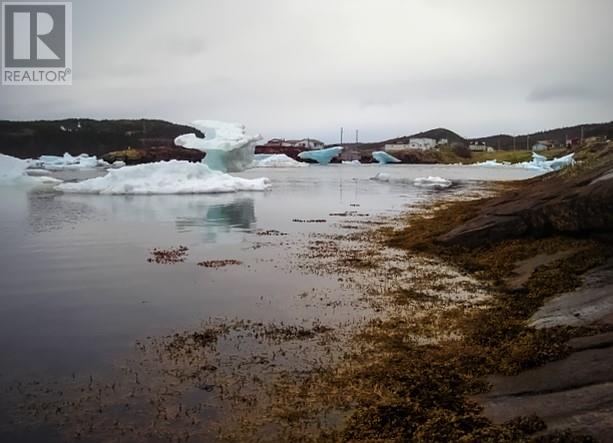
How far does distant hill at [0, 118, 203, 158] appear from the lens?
5305 inches

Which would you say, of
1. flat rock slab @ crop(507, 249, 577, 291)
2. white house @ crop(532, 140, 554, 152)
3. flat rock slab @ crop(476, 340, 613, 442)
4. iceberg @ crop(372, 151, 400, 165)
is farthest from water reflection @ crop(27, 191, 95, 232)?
white house @ crop(532, 140, 554, 152)

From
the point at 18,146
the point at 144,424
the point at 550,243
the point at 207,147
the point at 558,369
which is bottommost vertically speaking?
the point at 144,424

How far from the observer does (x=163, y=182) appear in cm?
3556

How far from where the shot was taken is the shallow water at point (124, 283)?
7.06 meters

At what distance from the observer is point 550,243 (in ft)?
36.3

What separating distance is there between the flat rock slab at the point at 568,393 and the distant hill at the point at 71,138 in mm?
138162

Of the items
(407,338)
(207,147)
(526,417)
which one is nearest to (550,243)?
(407,338)

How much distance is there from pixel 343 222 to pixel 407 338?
13.8 metres

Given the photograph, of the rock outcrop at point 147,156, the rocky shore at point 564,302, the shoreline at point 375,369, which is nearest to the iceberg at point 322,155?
the rock outcrop at point 147,156

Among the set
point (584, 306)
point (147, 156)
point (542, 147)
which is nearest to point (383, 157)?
point (147, 156)

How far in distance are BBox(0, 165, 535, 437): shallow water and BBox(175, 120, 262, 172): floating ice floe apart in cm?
2455

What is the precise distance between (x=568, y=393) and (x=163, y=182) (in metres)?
33.7

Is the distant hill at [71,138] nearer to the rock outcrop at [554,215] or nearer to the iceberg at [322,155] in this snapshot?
the iceberg at [322,155]

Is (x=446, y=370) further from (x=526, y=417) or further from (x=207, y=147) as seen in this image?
(x=207, y=147)
